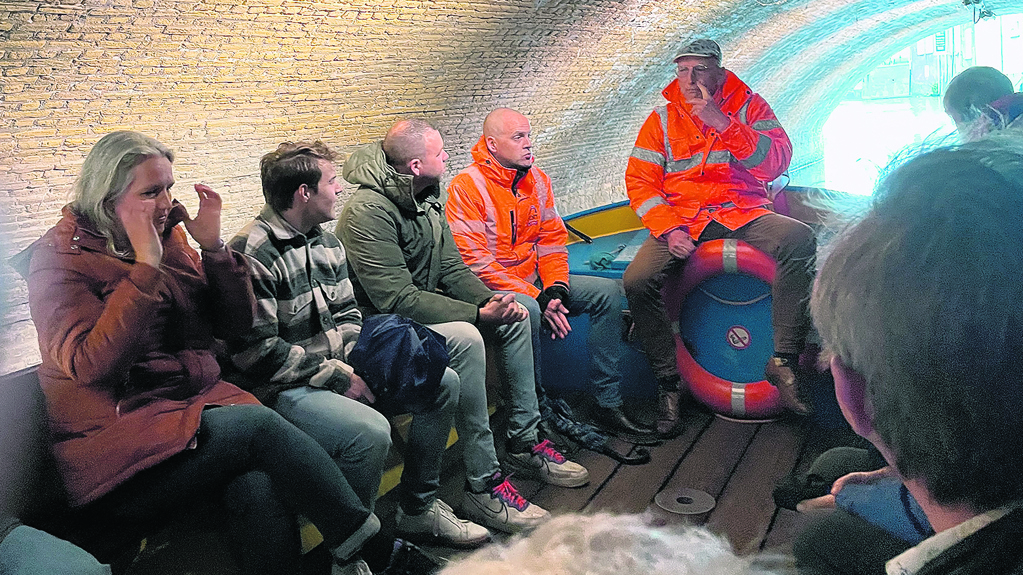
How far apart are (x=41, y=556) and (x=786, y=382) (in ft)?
8.58

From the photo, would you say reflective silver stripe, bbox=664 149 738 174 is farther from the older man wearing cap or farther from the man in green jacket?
the man in green jacket

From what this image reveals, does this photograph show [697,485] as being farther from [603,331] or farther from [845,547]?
[845,547]

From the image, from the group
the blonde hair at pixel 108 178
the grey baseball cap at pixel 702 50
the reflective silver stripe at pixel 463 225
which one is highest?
the blonde hair at pixel 108 178

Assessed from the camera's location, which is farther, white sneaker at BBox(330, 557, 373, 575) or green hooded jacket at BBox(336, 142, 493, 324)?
green hooded jacket at BBox(336, 142, 493, 324)

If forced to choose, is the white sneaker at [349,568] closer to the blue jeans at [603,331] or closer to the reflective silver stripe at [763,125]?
the blue jeans at [603,331]

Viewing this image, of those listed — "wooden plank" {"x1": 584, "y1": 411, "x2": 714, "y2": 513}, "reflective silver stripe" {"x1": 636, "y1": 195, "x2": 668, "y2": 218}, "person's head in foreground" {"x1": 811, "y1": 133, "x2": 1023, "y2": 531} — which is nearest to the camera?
"person's head in foreground" {"x1": 811, "y1": 133, "x2": 1023, "y2": 531}

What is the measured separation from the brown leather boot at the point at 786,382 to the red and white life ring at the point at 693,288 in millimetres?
67

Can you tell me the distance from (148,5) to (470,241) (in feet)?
4.86

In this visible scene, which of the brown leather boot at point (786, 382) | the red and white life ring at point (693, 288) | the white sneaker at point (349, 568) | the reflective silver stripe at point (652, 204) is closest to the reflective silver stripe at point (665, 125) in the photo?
the reflective silver stripe at point (652, 204)

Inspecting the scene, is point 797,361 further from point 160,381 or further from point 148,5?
point 148,5

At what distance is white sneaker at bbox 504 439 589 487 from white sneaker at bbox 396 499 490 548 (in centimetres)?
47

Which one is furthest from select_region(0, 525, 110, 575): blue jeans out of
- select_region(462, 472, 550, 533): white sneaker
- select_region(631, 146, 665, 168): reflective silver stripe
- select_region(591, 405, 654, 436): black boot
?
select_region(631, 146, 665, 168): reflective silver stripe

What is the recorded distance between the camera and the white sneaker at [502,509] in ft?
9.17

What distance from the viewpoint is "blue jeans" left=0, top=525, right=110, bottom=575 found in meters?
1.72
